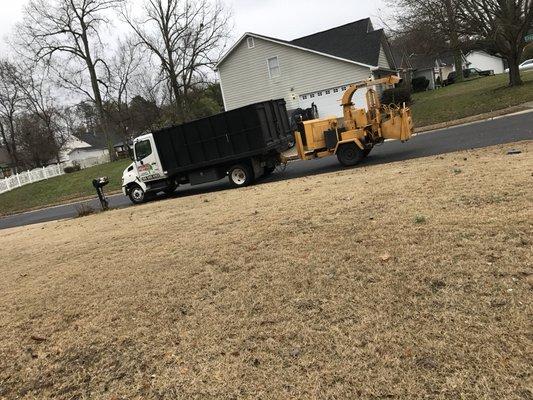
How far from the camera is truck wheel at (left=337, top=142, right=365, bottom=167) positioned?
1471cm

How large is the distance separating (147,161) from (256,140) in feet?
15.2

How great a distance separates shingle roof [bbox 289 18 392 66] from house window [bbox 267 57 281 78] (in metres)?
2.99

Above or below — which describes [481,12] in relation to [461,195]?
above

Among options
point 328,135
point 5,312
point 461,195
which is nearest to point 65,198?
point 328,135

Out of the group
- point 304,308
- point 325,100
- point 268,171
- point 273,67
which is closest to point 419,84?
point 325,100

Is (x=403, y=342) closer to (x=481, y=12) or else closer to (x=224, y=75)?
(x=481, y=12)

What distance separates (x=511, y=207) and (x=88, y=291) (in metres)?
5.46

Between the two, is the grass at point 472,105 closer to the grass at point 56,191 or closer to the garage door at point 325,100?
the garage door at point 325,100

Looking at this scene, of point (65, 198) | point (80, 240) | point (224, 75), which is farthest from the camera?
point (224, 75)

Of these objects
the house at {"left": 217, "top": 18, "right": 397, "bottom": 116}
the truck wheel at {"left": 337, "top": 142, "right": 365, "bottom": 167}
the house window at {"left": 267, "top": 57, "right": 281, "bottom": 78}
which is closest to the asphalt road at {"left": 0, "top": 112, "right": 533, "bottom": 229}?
the truck wheel at {"left": 337, "top": 142, "right": 365, "bottom": 167}

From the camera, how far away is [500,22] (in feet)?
82.7

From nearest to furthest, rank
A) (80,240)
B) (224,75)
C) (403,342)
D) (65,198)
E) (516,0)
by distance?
(403,342) < (80,240) < (516,0) < (65,198) < (224,75)

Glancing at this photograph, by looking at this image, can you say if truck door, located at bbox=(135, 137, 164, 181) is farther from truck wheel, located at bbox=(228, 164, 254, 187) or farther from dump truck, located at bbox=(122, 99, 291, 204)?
truck wheel, located at bbox=(228, 164, 254, 187)

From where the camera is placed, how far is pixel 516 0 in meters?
25.5
